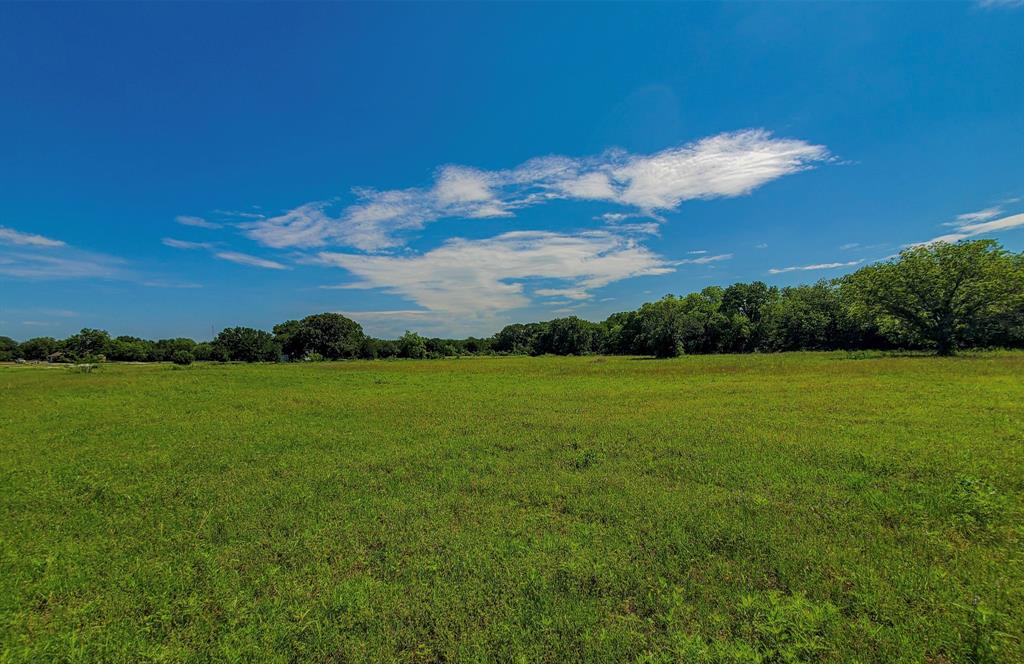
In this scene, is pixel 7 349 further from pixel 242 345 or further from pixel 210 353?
pixel 242 345

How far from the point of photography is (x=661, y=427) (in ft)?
37.7

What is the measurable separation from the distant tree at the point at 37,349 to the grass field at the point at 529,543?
11062 centimetres

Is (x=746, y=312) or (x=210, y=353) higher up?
(x=746, y=312)

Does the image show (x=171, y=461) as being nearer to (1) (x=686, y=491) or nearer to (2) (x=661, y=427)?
(1) (x=686, y=491)

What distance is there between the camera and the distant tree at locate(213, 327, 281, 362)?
274ft

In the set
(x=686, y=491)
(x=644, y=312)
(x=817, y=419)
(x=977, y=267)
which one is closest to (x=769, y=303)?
(x=644, y=312)

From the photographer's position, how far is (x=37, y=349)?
272 ft

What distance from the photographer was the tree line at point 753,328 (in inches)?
1251

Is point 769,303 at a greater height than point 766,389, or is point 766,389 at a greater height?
point 769,303

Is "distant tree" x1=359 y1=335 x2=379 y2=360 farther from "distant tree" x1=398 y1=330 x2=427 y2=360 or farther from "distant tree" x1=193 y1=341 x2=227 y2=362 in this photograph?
"distant tree" x1=193 y1=341 x2=227 y2=362

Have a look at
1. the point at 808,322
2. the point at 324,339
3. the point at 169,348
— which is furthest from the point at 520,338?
the point at 169,348

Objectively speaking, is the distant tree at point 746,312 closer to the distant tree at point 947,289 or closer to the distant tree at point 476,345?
the distant tree at point 947,289

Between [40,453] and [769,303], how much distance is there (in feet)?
295

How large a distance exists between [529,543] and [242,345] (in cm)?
9764
